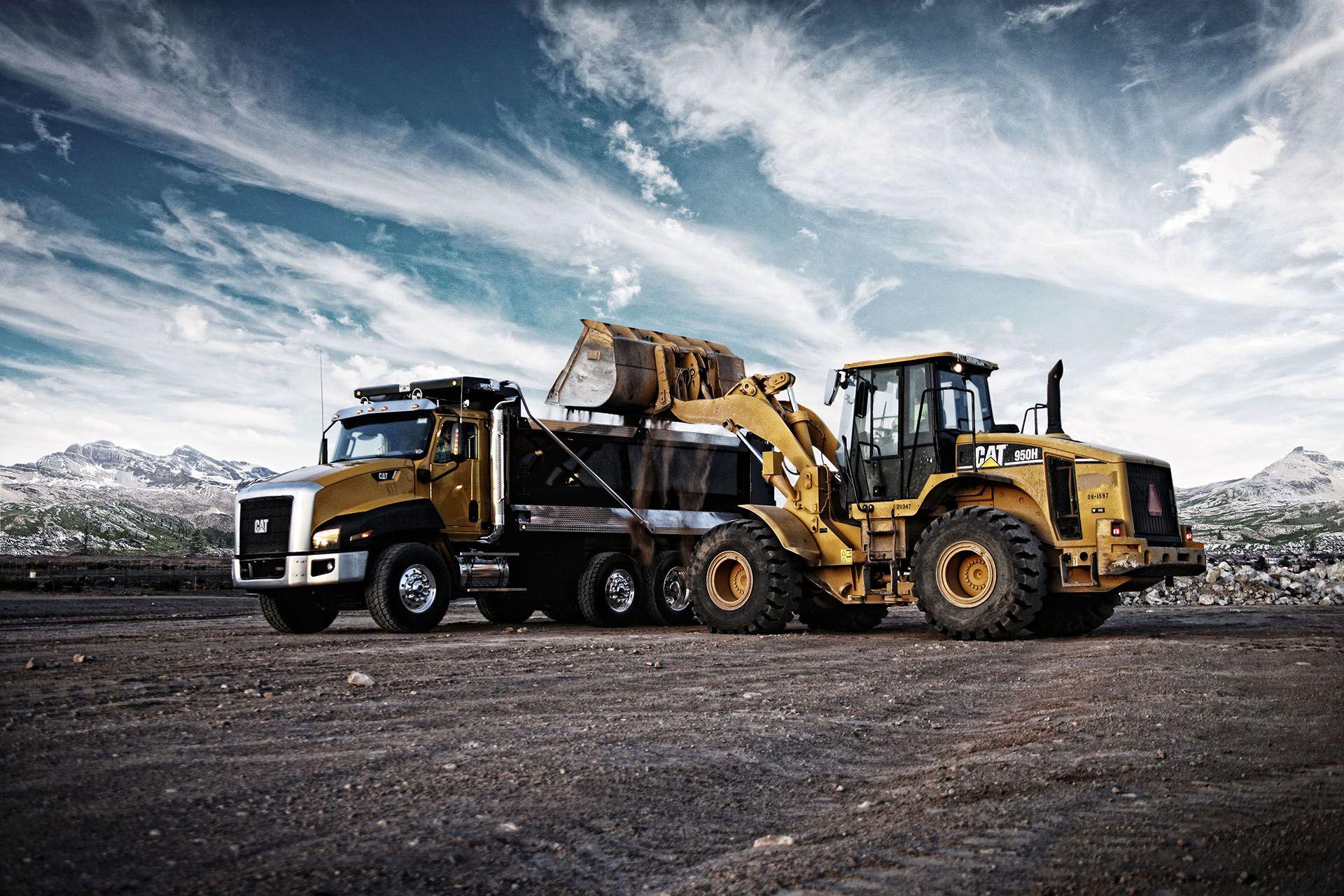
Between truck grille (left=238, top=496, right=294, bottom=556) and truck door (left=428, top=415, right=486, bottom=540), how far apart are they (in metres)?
2.00

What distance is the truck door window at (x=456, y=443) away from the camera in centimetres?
1493

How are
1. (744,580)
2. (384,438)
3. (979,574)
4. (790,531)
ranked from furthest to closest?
(384,438) → (744,580) → (790,531) → (979,574)

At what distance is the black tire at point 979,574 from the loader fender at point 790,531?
1.62 meters

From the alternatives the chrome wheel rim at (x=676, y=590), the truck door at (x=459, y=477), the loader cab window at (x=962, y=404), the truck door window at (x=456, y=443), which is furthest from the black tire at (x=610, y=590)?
the loader cab window at (x=962, y=404)

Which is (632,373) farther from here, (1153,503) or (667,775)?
(667,775)

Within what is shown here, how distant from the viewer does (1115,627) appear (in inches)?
575

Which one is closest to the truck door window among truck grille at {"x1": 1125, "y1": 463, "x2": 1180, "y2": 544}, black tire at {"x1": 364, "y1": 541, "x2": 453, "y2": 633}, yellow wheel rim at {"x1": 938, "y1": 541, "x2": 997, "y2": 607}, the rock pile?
black tire at {"x1": 364, "y1": 541, "x2": 453, "y2": 633}

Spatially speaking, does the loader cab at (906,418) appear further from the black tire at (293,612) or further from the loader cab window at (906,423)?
the black tire at (293,612)

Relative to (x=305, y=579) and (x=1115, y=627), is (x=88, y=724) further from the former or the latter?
(x=1115, y=627)

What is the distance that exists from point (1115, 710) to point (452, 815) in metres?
4.69

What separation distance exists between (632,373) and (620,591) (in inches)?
133

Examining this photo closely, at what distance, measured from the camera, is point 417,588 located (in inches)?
546

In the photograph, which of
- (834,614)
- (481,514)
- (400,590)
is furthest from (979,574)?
(400,590)

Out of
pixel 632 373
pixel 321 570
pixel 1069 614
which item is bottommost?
pixel 1069 614
